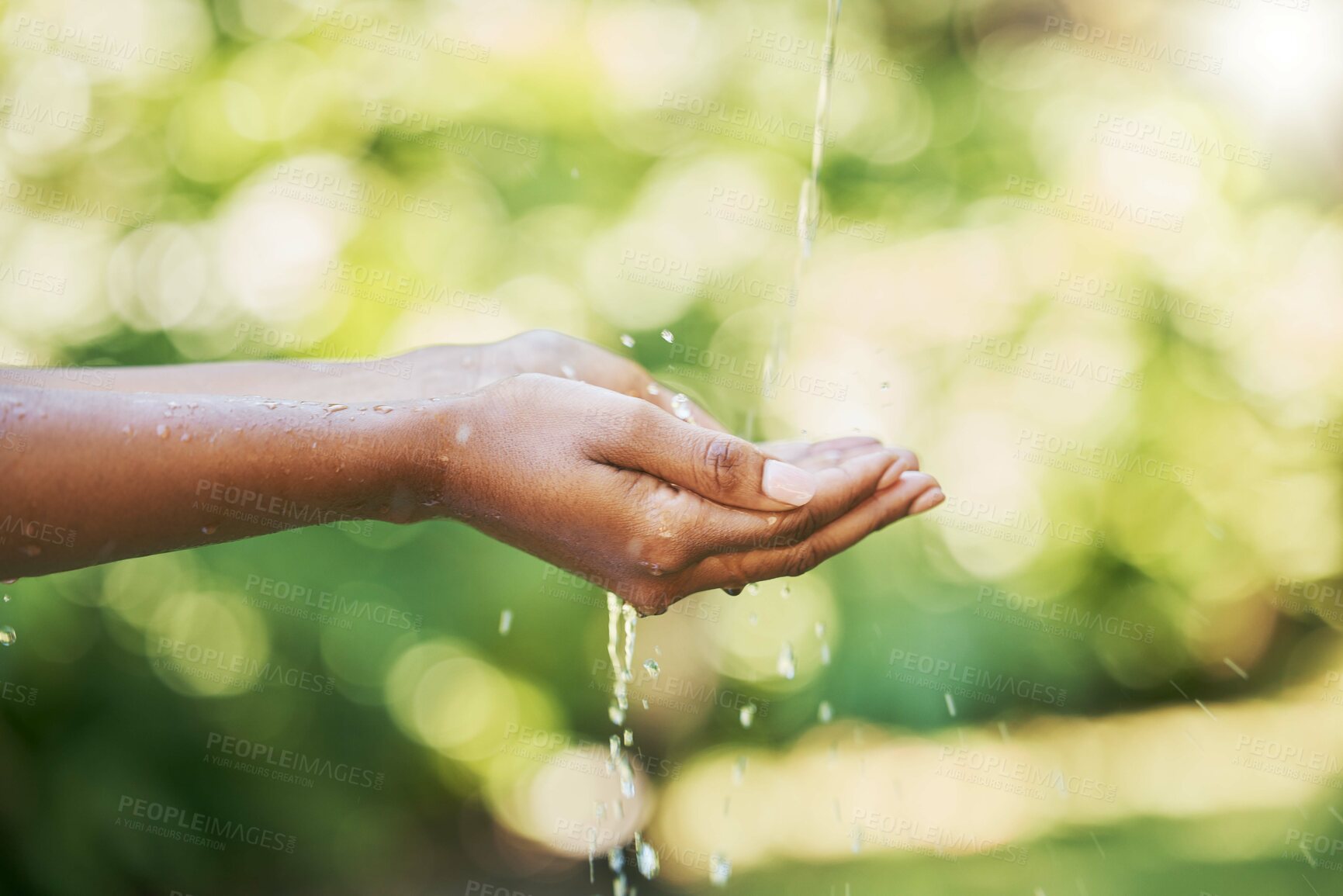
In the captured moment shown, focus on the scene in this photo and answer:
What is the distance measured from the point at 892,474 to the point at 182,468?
1.07 meters

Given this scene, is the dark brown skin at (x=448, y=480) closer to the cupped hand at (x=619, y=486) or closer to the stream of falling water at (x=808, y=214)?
the cupped hand at (x=619, y=486)

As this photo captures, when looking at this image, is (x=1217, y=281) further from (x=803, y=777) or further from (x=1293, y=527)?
(x=803, y=777)

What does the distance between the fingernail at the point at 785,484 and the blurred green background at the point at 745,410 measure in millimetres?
2185

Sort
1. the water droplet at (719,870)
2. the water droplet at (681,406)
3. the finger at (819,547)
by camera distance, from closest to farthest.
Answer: the finger at (819,547)
the water droplet at (681,406)
the water droplet at (719,870)

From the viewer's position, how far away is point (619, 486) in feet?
4.49

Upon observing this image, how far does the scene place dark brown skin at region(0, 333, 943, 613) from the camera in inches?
48.6

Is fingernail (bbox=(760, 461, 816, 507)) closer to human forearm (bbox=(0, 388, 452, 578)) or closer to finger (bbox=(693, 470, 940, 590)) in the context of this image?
finger (bbox=(693, 470, 940, 590))

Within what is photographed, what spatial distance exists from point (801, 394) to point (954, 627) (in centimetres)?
105

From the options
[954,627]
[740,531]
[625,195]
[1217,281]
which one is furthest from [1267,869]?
[625,195]

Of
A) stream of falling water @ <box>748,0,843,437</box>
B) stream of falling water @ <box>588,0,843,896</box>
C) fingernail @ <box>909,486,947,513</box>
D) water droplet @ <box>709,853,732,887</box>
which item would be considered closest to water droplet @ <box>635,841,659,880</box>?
stream of falling water @ <box>588,0,843,896</box>

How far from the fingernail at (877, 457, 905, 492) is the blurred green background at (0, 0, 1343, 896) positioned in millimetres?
2029

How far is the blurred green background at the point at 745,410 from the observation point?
335 centimetres

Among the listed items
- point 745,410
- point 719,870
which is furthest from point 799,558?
→ point 719,870

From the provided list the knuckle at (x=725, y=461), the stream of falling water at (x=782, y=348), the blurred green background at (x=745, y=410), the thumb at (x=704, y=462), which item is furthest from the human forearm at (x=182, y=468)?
the stream of falling water at (x=782, y=348)
